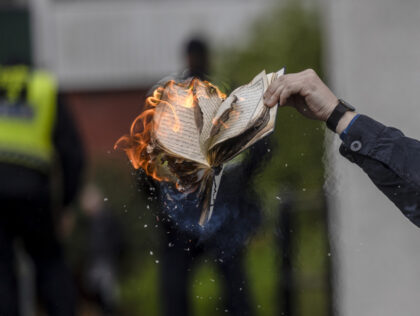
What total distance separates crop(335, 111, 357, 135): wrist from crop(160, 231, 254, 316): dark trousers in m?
0.53

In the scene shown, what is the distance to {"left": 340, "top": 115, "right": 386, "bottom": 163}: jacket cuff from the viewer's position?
79.9 inches

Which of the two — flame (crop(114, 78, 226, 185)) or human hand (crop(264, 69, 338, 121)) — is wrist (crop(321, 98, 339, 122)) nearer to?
human hand (crop(264, 69, 338, 121))

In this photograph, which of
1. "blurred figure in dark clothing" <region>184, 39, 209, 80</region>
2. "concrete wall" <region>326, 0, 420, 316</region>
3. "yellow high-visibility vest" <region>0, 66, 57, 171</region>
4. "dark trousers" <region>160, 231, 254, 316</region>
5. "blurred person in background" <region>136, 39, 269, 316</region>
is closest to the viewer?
"blurred person in background" <region>136, 39, 269, 316</region>

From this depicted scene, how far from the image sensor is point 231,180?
2242 millimetres

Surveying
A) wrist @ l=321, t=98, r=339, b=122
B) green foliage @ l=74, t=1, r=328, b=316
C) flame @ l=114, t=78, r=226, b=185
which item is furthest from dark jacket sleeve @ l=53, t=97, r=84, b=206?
wrist @ l=321, t=98, r=339, b=122

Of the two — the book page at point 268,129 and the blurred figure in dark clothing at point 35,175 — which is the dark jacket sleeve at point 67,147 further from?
the book page at point 268,129

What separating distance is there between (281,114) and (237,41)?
1004 centimetres

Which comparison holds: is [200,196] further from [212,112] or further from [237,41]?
[237,41]

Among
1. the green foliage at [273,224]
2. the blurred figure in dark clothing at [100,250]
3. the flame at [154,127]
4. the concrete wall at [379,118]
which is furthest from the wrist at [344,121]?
→ the blurred figure in dark clothing at [100,250]

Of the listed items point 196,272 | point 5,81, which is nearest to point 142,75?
point 5,81

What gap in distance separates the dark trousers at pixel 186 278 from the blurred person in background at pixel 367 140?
1.75 feet

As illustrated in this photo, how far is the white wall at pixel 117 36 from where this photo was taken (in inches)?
546

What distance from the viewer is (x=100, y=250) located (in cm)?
649

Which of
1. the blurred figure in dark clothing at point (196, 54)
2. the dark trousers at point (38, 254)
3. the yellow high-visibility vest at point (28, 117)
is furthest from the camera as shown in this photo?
the yellow high-visibility vest at point (28, 117)
